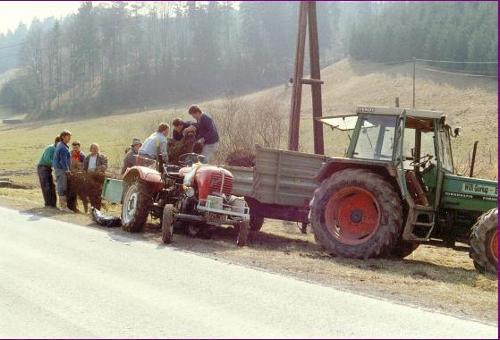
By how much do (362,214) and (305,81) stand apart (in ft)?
25.7

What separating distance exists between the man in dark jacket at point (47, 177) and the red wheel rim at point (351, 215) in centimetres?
765

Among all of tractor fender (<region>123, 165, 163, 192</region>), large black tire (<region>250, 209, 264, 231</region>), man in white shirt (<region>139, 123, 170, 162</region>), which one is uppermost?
man in white shirt (<region>139, 123, 170, 162</region>)

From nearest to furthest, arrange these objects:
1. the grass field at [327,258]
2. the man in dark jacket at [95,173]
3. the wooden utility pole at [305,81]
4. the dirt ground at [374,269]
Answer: the dirt ground at [374,269]
the grass field at [327,258]
the man in dark jacket at [95,173]
the wooden utility pole at [305,81]

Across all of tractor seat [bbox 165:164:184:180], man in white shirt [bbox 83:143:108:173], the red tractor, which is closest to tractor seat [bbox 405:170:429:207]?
the red tractor

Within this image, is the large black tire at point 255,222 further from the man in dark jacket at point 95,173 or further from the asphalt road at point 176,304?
the man in dark jacket at point 95,173

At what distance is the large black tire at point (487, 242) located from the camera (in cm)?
806

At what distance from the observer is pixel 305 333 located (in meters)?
4.77

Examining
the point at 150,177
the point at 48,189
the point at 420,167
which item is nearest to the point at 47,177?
the point at 48,189

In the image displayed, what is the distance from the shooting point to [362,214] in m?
9.37

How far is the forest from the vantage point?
76.4 metres

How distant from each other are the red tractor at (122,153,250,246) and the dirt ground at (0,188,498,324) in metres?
0.29

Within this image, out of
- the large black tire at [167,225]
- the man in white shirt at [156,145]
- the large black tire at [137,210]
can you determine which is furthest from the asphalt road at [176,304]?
the man in white shirt at [156,145]

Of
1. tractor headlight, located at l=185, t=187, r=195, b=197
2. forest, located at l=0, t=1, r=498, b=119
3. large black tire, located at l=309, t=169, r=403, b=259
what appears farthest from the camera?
forest, located at l=0, t=1, r=498, b=119

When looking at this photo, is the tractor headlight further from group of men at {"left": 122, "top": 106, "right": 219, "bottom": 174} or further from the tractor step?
the tractor step
